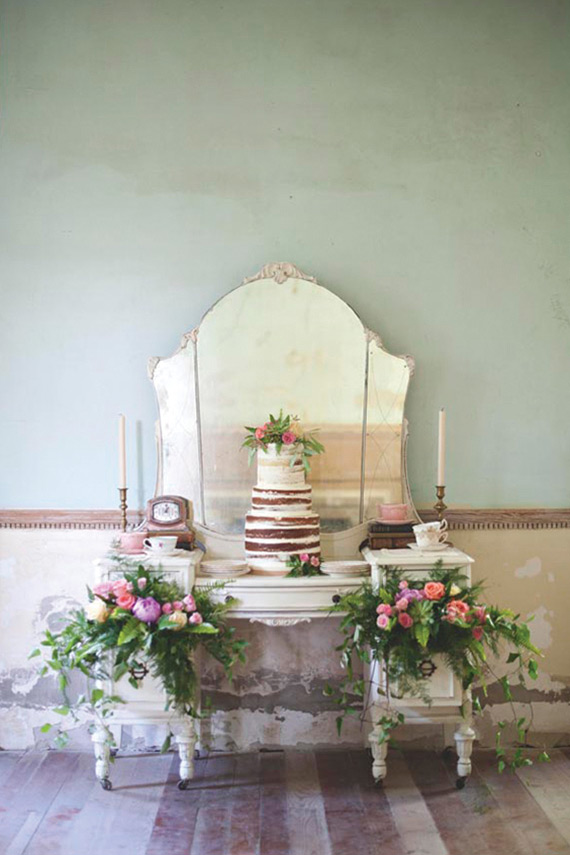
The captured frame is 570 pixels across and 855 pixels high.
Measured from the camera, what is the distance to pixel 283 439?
373 centimetres

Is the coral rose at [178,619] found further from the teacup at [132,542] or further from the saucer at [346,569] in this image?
the saucer at [346,569]

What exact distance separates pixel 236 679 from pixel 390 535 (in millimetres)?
1052

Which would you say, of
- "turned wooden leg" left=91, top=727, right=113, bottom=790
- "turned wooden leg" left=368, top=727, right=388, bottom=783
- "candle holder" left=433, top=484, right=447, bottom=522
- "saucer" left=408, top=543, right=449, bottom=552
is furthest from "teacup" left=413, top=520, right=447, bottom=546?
"turned wooden leg" left=91, top=727, right=113, bottom=790

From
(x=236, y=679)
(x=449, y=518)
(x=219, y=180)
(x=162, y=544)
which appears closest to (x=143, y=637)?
(x=162, y=544)

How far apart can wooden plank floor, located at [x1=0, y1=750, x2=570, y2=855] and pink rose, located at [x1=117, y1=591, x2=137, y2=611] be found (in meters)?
0.82

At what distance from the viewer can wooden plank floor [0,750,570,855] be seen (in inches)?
122

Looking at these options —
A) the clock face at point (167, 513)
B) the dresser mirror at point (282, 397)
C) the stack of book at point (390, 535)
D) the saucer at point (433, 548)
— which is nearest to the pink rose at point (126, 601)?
the clock face at point (167, 513)

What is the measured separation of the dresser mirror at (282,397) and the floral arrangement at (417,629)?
1.80 feet

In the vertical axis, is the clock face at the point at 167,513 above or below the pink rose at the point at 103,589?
above

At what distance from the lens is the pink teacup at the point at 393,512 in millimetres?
3795

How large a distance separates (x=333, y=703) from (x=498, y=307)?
82.3 inches

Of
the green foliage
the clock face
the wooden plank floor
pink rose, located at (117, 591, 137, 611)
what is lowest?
the wooden plank floor

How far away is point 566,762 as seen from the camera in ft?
12.7

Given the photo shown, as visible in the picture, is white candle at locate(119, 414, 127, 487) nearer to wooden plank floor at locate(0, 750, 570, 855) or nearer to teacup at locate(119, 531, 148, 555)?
teacup at locate(119, 531, 148, 555)
